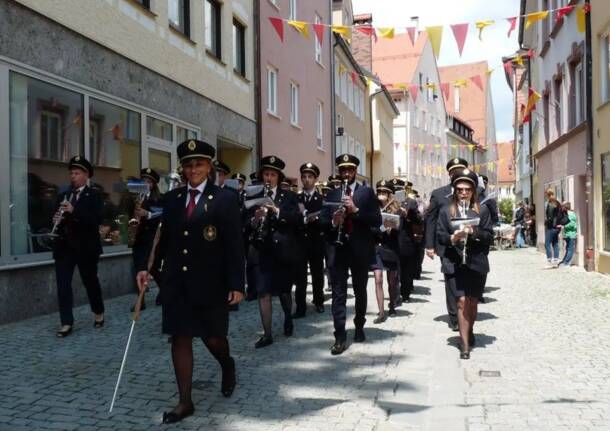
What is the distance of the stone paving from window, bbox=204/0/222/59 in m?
8.16

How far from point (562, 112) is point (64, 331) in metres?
16.2

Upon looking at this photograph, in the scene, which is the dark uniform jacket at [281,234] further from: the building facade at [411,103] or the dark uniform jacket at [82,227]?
the building facade at [411,103]

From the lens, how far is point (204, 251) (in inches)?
171

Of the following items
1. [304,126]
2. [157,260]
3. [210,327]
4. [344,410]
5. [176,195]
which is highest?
[304,126]

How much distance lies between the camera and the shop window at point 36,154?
8055mm

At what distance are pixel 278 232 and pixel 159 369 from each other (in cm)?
187

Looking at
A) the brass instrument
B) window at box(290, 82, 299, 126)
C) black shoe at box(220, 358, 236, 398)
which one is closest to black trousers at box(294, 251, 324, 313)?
the brass instrument

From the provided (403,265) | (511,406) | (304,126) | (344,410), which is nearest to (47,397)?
(344,410)

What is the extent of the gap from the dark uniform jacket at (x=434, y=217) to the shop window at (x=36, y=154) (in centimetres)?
424

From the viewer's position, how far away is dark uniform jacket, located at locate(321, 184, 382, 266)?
21.1 ft

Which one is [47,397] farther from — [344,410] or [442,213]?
[442,213]

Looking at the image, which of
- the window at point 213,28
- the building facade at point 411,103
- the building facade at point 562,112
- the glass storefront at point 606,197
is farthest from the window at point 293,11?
the building facade at point 411,103

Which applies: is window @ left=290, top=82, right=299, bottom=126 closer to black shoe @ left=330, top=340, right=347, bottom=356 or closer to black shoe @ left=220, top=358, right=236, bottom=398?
black shoe @ left=330, top=340, right=347, bottom=356

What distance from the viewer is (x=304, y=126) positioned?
22.3 m
